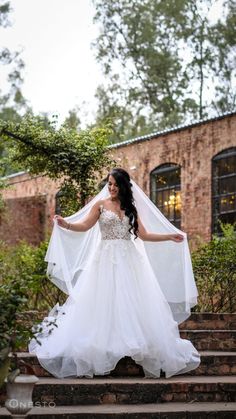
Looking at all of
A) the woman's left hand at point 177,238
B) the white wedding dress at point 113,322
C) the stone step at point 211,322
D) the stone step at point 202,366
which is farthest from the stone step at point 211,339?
the woman's left hand at point 177,238

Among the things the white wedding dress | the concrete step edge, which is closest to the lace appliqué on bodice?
the white wedding dress

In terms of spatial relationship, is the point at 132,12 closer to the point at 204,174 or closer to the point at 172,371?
the point at 204,174

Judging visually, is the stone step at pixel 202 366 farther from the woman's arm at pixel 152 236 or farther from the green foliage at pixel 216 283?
the green foliage at pixel 216 283

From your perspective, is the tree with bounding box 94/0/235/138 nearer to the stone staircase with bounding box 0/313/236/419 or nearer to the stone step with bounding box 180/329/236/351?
the stone step with bounding box 180/329/236/351

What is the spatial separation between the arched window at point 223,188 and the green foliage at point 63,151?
5557 mm

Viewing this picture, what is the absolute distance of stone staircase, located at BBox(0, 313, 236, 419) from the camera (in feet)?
20.6

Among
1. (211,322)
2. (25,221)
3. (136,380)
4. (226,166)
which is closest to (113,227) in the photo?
(136,380)

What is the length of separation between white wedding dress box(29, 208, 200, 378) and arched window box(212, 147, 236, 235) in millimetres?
9675

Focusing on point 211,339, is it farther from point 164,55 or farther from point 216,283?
point 164,55

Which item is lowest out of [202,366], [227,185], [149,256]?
[202,366]

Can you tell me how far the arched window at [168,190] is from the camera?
18844mm

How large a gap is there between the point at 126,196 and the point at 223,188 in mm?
9860

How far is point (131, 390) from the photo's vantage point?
6758mm

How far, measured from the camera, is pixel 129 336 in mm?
7176
